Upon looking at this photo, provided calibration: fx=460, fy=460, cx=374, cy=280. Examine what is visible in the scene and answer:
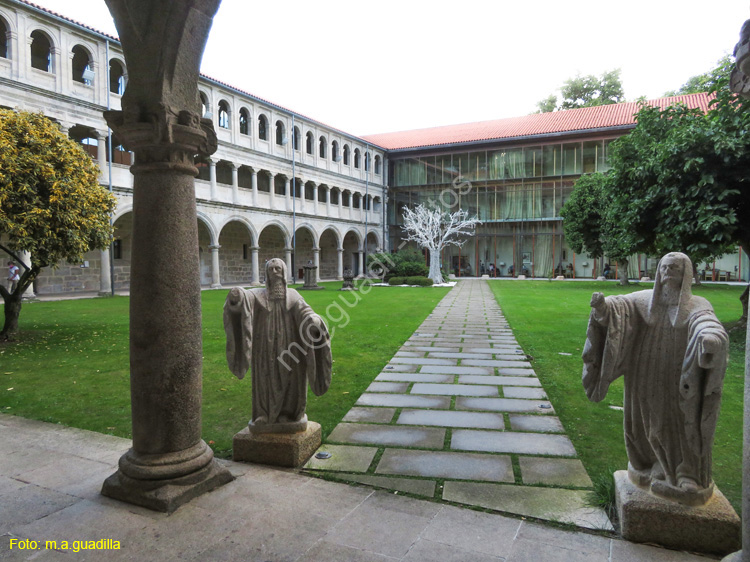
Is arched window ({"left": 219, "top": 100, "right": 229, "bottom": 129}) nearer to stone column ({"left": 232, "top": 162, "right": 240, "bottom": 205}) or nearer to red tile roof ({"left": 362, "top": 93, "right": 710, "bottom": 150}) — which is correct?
stone column ({"left": 232, "top": 162, "right": 240, "bottom": 205})

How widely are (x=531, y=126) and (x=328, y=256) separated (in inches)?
695

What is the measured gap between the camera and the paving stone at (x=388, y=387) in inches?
214

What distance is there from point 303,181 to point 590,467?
2645 centimetres

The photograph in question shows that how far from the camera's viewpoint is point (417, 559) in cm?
231

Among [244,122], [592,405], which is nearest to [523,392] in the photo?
[592,405]

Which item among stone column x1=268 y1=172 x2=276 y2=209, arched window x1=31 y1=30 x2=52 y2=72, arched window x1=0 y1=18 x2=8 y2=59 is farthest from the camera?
stone column x1=268 y1=172 x2=276 y2=209

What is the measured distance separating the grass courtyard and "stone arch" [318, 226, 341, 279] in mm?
21519

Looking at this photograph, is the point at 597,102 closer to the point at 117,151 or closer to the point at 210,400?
the point at 117,151

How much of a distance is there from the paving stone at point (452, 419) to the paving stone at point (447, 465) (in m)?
0.65

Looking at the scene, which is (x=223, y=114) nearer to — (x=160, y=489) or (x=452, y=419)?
(x=452, y=419)

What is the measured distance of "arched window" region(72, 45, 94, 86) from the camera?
1766 cm

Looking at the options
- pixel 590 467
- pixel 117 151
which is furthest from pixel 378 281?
pixel 590 467

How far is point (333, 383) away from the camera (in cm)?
584

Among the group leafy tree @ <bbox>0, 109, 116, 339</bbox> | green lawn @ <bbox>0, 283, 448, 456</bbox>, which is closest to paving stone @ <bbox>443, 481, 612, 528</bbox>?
green lawn @ <bbox>0, 283, 448, 456</bbox>
